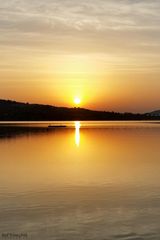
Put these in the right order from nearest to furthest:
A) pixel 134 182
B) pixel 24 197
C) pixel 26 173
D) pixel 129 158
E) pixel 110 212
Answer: pixel 110 212, pixel 24 197, pixel 134 182, pixel 26 173, pixel 129 158

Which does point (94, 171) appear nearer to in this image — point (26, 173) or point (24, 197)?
point (26, 173)

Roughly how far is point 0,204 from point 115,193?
6.37 m

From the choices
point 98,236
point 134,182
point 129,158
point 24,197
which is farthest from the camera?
point 129,158

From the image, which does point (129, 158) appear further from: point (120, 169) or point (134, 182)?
point (134, 182)

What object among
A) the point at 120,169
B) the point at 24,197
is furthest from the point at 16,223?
the point at 120,169

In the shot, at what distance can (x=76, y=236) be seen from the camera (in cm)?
1673

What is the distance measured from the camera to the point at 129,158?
4544 cm

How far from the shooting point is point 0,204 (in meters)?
22.4

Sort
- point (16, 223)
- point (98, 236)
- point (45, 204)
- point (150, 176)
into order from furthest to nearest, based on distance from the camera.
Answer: point (150, 176) → point (45, 204) → point (16, 223) → point (98, 236)

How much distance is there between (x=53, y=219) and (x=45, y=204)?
3.16 m

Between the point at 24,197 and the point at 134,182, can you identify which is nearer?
the point at 24,197

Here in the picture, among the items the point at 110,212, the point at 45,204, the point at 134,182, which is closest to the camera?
the point at 110,212

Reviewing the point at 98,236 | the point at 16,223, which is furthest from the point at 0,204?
the point at 98,236

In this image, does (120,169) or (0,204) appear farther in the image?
(120,169)
